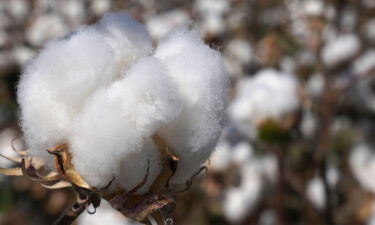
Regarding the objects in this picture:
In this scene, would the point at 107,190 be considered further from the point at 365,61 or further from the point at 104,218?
the point at 365,61

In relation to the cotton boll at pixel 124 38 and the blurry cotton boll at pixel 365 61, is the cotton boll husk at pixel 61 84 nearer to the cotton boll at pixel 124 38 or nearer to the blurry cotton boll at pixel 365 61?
the cotton boll at pixel 124 38

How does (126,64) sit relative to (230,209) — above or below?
above

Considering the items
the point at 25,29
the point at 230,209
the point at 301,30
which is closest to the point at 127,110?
the point at 230,209

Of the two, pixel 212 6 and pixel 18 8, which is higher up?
pixel 212 6

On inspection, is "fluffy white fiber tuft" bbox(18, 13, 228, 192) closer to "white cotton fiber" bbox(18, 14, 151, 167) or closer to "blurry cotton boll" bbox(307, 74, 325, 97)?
"white cotton fiber" bbox(18, 14, 151, 167)

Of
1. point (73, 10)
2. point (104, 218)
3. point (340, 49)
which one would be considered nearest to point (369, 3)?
point (340, 49)

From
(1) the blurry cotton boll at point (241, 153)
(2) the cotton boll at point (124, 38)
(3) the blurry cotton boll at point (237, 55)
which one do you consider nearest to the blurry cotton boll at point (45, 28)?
(3) the blurry cotton boll at point (237, 55)

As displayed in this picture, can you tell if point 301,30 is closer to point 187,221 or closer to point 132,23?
point 187,221
